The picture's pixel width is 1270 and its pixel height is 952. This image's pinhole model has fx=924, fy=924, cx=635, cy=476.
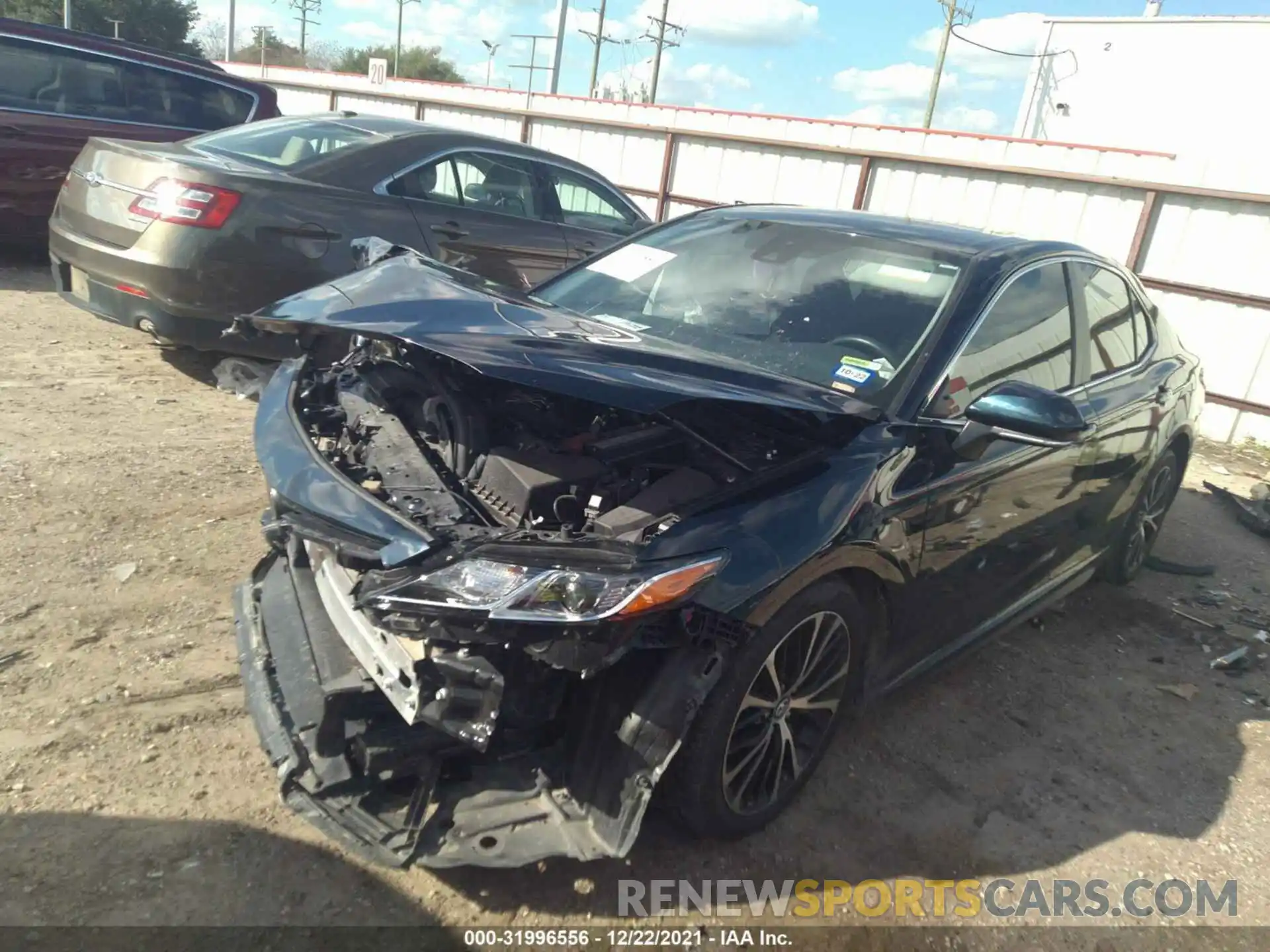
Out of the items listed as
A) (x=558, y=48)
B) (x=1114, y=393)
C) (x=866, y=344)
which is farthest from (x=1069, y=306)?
(x=558, y=48)

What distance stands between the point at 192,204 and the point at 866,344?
383 cm

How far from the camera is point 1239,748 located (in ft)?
11.7

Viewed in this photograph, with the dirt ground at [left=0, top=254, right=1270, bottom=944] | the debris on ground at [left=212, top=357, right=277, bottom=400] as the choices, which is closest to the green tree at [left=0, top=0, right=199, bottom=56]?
the debris on ground at [left=212, top=357, right=277, bottom=400]

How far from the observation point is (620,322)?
335 cm

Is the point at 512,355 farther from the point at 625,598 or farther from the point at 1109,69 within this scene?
the point at 1109,69

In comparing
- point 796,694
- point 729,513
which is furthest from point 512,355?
point 796,694

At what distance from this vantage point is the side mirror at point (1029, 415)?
2631 millimetres

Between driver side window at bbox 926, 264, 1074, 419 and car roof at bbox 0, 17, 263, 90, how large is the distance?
296 inches

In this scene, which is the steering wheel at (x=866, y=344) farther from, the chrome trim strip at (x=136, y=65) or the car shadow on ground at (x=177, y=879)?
the chrome trim strip at (x=136, y=65)

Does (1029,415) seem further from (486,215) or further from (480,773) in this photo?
(486,215)

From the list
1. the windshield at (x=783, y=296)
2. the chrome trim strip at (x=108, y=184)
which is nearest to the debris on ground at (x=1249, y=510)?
the windshield at (x=783, y=296)

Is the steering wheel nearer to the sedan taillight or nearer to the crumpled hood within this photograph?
the crumpled hood

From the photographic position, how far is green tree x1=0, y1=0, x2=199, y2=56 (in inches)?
1484

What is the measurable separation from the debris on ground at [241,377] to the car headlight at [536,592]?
12.8ft
